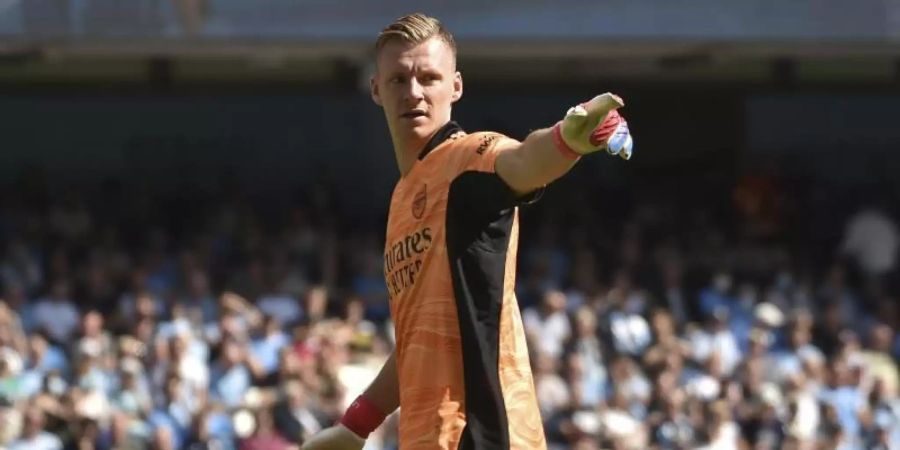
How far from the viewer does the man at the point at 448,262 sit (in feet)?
11.4

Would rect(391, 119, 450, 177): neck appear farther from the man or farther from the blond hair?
the blond hair

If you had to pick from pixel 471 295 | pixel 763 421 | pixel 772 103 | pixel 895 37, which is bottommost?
pixel 763 421

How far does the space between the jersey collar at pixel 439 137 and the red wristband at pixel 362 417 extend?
0.77 metres

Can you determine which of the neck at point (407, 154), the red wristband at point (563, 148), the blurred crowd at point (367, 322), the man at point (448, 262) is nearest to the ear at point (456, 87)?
the man at point (448, 262)

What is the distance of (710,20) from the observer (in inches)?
597

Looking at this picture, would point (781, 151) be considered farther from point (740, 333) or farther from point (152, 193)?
point (152, 193)

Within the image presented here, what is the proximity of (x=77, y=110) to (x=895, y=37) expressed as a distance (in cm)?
807

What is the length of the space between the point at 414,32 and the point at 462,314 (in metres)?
0.61

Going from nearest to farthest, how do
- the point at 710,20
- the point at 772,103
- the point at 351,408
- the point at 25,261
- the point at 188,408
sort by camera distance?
the point at 351,408 < the point at 188,408 < the point at 25,261 < the point at 710,20 < the point at 772,103

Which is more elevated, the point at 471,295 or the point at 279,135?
the point at 471,295

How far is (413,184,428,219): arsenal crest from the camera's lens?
3582 millimetres

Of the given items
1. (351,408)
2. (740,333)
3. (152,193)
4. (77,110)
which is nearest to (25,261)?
(152,193)

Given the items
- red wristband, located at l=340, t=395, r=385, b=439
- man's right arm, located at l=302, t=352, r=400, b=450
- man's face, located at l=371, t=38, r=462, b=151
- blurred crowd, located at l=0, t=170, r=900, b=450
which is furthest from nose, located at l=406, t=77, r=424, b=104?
blurred crowd, located at l=0, t=170, r=900, b=450

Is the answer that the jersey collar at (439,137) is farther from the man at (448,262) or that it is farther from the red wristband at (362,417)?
the red wristband at (362,417)
